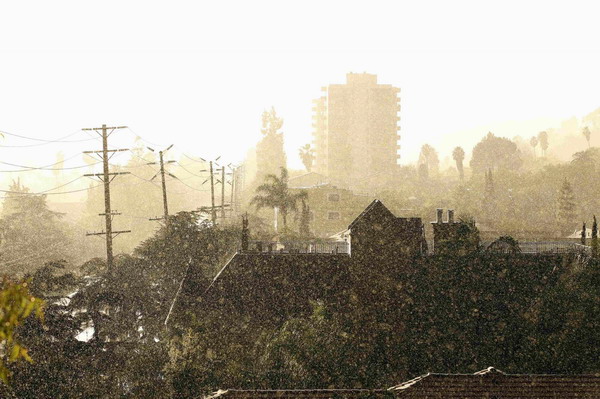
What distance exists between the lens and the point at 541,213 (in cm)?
11938

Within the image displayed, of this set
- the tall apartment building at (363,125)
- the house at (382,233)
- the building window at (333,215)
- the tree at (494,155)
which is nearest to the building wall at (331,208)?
the building window at (333,215)

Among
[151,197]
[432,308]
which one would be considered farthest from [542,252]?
[151,197]

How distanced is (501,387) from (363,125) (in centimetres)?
14503

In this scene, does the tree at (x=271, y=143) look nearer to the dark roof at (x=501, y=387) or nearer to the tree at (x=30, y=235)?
the tree at (x=30, y=235)

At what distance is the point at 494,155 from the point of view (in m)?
156

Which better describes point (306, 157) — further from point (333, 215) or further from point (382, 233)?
point (382, 233)

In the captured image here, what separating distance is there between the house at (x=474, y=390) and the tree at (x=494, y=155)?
131882 mm

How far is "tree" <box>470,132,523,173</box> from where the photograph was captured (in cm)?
15500

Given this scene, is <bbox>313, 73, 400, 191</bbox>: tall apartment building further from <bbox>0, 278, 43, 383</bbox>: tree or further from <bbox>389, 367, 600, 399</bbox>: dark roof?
<bbox>0, 278, 43, 383</bbox>: tree

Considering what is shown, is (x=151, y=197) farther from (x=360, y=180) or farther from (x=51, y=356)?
(x=51, y=356)

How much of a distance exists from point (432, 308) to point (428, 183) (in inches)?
4721

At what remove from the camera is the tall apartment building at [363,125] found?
6629 inches

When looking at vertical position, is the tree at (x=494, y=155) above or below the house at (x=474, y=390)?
above

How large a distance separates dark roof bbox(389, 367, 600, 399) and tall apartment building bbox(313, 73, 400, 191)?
140628mm
